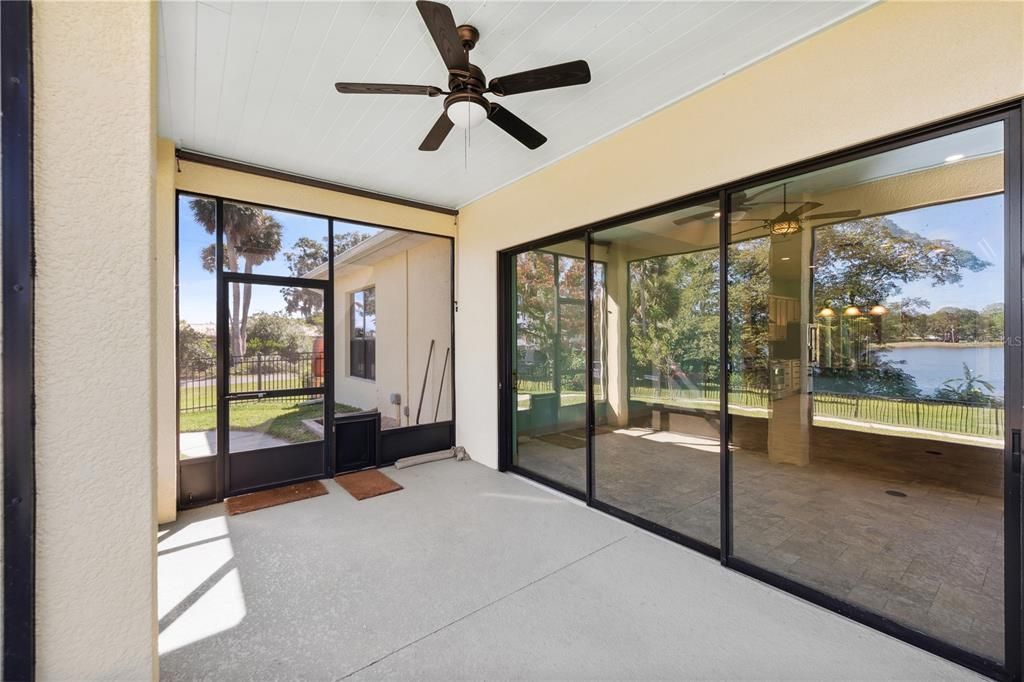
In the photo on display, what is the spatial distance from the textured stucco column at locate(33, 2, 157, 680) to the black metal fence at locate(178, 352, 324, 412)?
10.4 ft

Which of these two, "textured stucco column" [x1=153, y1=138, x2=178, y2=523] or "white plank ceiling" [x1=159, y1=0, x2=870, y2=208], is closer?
"white plank ceiling" [x1=159, y1=0, x2=870, y2=208]

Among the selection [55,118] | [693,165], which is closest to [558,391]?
[693,165]

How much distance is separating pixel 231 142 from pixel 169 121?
0.44 meters

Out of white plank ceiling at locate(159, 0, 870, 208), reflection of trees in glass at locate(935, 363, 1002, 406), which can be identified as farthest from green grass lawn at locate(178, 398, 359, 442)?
reflection of trees in glass at locate(935, 363, 1002, 406)

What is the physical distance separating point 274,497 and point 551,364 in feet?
10.1

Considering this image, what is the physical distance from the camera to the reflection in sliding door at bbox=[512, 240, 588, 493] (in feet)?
13.3

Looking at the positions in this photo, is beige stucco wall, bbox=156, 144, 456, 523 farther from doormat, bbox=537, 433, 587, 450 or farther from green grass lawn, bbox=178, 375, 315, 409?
doormat, bbox=537, 433, 587, 450

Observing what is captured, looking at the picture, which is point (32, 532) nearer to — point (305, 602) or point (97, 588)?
point (97, 588)

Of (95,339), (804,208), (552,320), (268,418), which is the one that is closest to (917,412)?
(804,208)

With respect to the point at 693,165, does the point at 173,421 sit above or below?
below

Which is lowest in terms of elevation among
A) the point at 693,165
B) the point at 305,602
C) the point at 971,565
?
the point at 305,602

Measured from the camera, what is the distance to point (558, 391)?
4.40 metres

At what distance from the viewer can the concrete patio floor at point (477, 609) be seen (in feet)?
6.48

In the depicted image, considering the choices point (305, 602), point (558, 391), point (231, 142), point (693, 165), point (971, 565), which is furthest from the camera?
point (558, 391)
